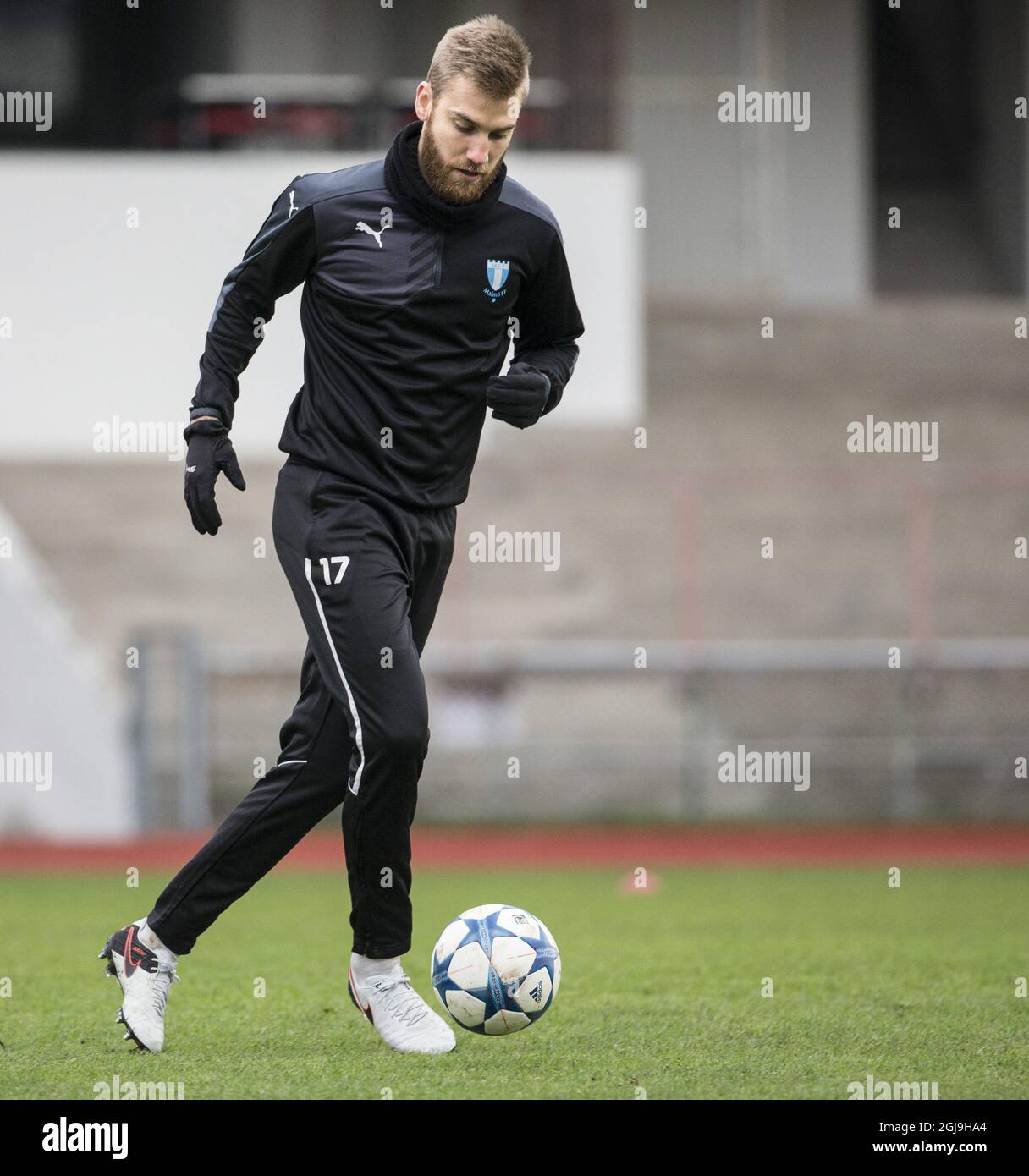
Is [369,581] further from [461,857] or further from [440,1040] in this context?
[461,857]

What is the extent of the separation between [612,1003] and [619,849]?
6.58m

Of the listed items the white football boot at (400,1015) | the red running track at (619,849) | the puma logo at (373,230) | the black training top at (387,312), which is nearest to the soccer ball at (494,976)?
the white football boot at (400,1015)

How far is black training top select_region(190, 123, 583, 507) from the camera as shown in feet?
14.6

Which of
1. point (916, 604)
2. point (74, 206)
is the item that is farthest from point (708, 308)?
point (74, 206)

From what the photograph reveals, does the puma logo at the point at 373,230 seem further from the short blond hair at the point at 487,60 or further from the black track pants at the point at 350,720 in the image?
the black track pants at the point at 350,720

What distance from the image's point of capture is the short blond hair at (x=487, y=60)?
4.22 m

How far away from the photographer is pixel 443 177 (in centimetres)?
441

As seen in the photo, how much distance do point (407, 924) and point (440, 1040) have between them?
311 mm

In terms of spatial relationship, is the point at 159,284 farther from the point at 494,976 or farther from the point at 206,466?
the point at 494,976

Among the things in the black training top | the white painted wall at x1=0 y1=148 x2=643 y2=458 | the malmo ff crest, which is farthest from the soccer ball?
the white painted wall at x1=0 y1=148 x2=643 y2=458

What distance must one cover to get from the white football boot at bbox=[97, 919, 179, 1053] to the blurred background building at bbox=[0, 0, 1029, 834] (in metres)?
7.46

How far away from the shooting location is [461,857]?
36.7 feet

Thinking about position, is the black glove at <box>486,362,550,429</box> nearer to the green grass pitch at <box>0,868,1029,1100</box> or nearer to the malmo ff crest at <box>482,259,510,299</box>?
the malmo ff crest at <box>482,259,510,299</box>

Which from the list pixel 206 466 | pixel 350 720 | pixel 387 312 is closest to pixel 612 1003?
pixel 350 720
